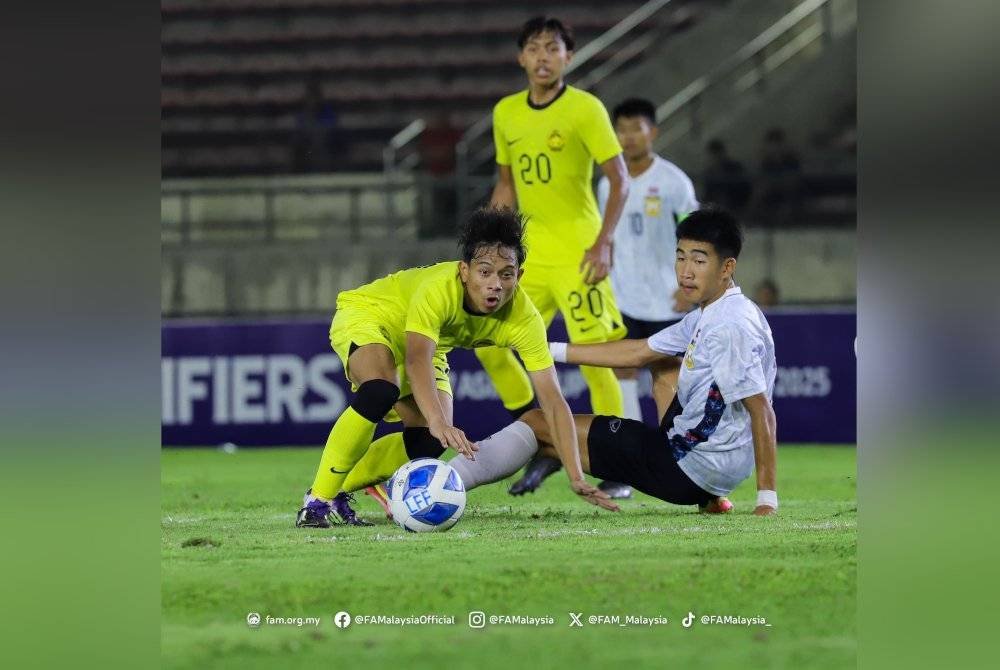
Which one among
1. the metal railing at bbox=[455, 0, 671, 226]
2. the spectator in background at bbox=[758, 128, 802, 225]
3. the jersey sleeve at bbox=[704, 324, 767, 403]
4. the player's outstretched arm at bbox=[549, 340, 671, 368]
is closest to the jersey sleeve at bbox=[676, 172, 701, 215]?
the player's outstretched arm at bbox=[549, 340, 671, 368]

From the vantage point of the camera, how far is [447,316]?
5.27 m

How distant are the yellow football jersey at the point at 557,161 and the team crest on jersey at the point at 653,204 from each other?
619 mm

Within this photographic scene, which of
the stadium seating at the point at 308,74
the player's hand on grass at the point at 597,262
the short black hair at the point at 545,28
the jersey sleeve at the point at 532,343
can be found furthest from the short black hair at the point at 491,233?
the stadium seating at the point at 308,74

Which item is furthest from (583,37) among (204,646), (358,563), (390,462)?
(204,646)

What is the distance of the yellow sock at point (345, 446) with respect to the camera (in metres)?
5.30

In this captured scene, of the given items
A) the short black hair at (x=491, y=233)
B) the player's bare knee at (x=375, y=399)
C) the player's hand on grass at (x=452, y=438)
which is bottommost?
the player's hand on grass at (x=452, y=438)

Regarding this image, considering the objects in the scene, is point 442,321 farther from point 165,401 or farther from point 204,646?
point 165,401

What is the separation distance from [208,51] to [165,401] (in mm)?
2820

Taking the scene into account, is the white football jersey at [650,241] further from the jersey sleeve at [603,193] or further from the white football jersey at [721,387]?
the white football jersey at [721,387]

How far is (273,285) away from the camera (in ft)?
32.8

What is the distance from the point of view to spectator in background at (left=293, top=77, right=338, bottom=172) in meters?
10.6

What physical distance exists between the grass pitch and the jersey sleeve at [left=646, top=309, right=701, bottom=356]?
26.1 inches

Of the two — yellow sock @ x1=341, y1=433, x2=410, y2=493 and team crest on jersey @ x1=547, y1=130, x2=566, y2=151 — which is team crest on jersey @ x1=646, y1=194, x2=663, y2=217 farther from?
yellow sock @ x1=341, y1=433, x2=410, y2=493

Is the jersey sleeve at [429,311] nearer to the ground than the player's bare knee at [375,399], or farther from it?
farther from it
